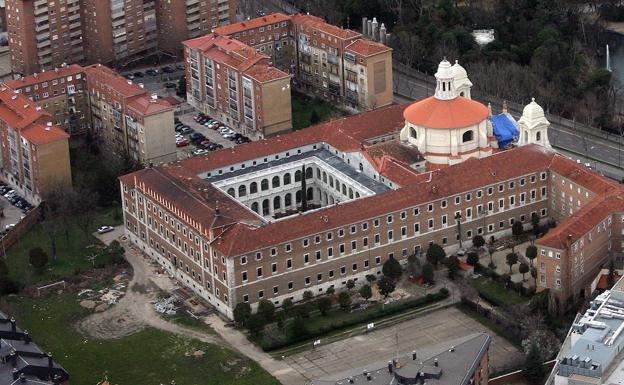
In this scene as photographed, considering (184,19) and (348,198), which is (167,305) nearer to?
(348,198)

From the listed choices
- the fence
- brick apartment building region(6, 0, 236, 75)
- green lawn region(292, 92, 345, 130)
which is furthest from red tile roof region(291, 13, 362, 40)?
the fence

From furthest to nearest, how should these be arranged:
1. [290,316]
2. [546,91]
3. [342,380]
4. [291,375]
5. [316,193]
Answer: [546,91] → [316,193] → [290,316] → [291,375] → [342,380]

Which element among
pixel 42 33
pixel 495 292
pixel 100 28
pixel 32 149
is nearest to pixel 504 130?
pixel 495 292

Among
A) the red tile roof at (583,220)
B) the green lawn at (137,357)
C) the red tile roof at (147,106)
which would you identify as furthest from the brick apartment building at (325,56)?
the green lawn at (137,357)

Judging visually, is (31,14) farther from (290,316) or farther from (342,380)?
(342,380)

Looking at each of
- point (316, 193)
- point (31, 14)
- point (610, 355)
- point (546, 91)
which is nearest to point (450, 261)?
point (316, 193)

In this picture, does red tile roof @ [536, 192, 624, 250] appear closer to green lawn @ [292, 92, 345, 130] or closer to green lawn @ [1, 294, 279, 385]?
green lawn @ [1, 294, 279, 385]
